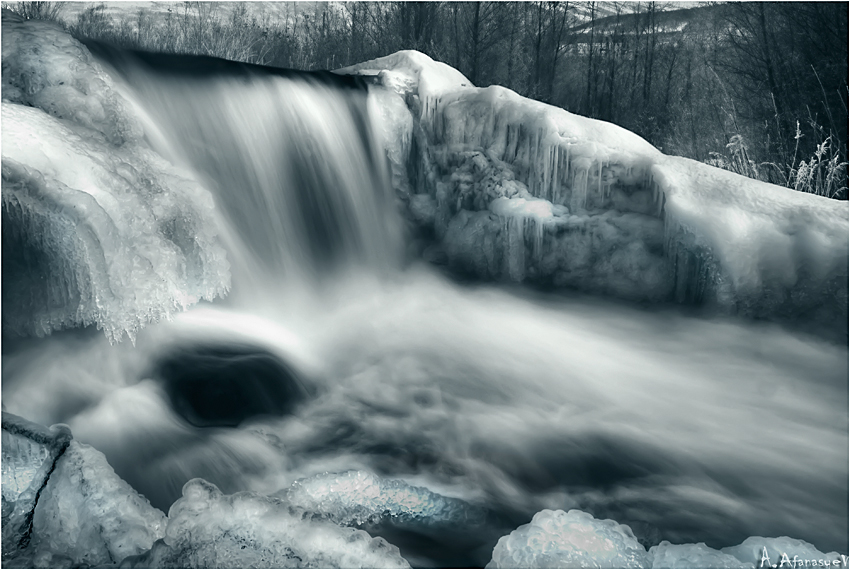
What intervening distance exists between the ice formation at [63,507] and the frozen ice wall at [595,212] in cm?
292

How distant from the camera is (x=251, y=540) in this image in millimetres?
1739

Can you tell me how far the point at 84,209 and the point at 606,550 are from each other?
2.06 metres

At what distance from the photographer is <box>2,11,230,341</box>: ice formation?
7.66 feet

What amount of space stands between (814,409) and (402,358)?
6.61 ft

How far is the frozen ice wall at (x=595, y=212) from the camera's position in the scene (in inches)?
137

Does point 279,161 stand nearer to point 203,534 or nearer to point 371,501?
point 371,501

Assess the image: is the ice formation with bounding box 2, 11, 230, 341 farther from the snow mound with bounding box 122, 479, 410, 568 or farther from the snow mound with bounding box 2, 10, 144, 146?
the snow mound with bounding box 122, 479, 410, 568

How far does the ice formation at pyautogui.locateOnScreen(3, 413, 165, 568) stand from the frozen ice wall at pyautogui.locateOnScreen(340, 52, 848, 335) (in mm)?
2923

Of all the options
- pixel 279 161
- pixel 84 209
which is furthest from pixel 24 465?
pixel 279 161

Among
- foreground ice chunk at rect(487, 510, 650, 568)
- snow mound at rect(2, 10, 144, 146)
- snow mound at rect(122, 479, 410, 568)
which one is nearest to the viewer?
snow mound at rect(122, 479, 410, 568)

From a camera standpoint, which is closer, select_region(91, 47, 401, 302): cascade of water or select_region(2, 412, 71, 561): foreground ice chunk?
select_region(2, 412, 71, 561): foreground ice chunk

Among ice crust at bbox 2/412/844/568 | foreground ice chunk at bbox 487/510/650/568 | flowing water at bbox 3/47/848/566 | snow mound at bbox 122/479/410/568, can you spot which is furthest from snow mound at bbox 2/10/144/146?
foreground ice chunk at bbox 487/510/650/568

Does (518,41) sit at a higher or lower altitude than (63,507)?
higher

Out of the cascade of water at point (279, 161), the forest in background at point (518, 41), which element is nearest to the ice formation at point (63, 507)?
the cascade of water at point (279, 161)
